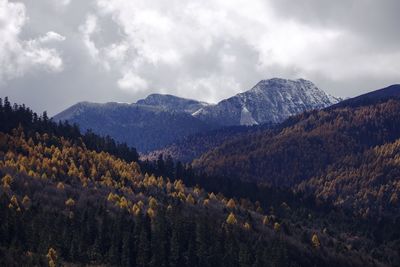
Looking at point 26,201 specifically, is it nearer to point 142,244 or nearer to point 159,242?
point 142,244

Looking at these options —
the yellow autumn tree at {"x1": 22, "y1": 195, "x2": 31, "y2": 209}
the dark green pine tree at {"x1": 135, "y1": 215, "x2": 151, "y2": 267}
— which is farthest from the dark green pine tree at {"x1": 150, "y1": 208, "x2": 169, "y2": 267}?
the yellow autumn tree at {"x1": 22, "y1": 195, "x2": 31, "y2": 209}

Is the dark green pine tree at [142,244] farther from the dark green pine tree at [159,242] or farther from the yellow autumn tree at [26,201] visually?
the yellow autumn tree at [26,201]

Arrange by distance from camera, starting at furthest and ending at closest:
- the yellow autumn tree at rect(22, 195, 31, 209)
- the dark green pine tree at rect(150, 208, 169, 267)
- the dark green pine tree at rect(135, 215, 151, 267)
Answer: the yellow autumn tree at rect(22, 195, 31, 209)
the dark green pine tree at rect(150, 208, 169, 267)
the dark green pine tree at rect(135, 215, 151, 267)

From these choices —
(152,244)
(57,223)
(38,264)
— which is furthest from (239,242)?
(38,264)

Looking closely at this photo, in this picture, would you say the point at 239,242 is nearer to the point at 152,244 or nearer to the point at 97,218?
the point at 152,244

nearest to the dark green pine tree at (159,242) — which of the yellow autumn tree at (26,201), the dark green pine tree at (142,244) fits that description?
the dark green pine tree at (142,244)

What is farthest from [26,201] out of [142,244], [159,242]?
[159,242]

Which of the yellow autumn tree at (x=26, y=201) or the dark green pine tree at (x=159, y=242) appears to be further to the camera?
the yellow autumn tree at (x=26, y=201)

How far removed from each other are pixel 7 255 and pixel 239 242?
75396 mm

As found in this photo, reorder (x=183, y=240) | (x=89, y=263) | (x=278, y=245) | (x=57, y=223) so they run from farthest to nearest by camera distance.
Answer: (x=278, y=245) < (x=183, y=240) < (x=57, y=223) < (x=89, y=263)

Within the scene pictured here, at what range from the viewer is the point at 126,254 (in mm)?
165125

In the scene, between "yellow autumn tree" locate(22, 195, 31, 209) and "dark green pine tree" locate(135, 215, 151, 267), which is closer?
"dark green pine tree" locate(135, 215, 151, 267)

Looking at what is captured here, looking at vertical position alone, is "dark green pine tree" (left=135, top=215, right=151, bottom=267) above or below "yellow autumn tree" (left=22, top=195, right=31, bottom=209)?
below

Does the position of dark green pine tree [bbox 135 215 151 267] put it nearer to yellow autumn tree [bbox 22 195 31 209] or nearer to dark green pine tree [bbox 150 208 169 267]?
dark green pine tree [bbox 150 208 169 267]
